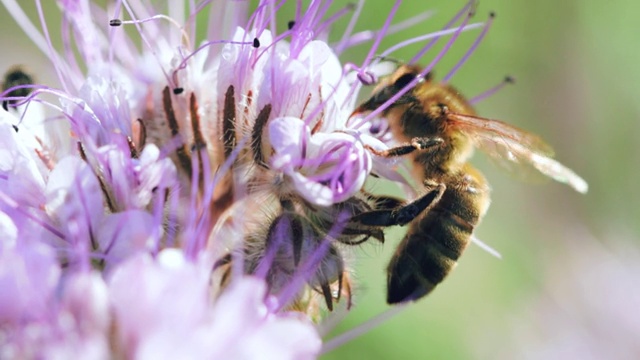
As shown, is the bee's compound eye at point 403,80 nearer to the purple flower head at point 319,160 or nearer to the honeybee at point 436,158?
the honeybee at point 436,158

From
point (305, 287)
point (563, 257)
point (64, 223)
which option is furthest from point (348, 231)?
point (563, 257)

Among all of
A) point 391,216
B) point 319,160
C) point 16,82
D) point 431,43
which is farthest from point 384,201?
point 16,82

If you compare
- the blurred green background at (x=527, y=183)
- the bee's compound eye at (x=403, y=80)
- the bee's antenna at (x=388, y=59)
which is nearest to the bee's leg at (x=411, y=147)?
the bee's compound eye at (x=403, y=80)

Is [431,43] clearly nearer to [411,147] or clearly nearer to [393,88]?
[393,88]

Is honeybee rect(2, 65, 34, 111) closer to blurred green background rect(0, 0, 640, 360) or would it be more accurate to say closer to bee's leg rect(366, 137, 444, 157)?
bee's leg rect(366, 137, 444, 157)

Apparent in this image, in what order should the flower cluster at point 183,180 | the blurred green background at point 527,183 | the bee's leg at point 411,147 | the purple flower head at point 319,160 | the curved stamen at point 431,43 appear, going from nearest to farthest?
1. the flower cluster at point 183,180
2. the purple flower head at point 319,160
3. the bee's leg at point 411,147
4. the curved stamen at point 431,43
5. the blurred green background at point 527,183

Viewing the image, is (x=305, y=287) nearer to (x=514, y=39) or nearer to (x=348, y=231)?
(x=348, y=231)
